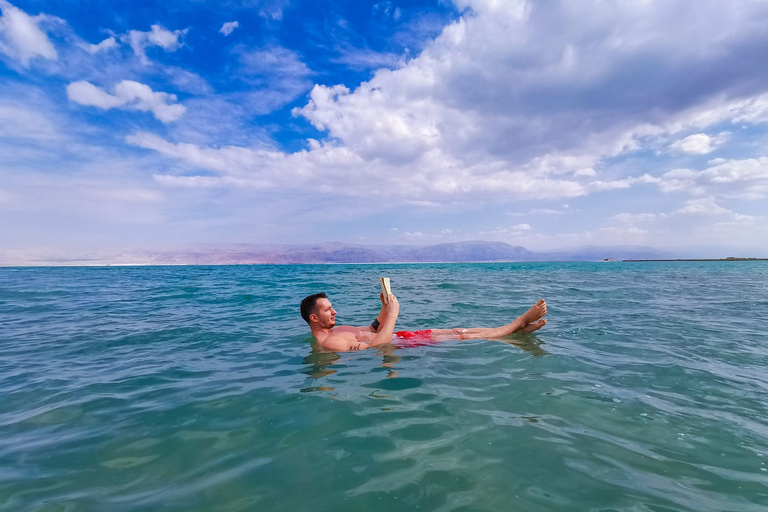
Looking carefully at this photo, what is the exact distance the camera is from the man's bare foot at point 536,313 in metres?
7.17

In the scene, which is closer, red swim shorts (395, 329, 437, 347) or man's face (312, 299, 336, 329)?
man's face (312, 299, 336, 329)

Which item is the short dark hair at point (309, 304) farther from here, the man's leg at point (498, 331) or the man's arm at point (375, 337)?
the man's leg at point (498, 331)

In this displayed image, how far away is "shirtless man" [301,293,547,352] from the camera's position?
6426mm

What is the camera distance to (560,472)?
277cm

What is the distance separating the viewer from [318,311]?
6.95 meters

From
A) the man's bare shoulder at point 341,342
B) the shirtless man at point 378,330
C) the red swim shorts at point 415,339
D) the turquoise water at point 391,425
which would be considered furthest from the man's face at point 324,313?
the red swim shorts at point 415,339

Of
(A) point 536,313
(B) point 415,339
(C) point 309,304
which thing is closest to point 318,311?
(C) point 309,304

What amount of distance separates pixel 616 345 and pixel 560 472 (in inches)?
200

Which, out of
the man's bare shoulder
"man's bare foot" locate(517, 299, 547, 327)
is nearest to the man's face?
the man's bare shoulder

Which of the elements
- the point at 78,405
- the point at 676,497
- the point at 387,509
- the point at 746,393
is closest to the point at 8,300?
the point at 78,405

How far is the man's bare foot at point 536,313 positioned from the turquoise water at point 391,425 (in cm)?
39

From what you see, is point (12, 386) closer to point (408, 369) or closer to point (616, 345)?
point (408, 369)

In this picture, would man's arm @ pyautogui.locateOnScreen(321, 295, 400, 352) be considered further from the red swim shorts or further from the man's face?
the red swim shorts

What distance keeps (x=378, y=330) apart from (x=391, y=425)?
3.39 m
